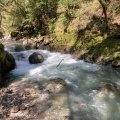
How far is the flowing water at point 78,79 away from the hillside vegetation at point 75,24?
3.18ft

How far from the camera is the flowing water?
8008 mm

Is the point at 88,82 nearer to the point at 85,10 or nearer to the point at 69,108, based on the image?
the point at 69,108

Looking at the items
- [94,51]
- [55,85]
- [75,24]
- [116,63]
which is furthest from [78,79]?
[75,24]

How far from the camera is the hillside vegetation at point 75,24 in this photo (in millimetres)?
13789

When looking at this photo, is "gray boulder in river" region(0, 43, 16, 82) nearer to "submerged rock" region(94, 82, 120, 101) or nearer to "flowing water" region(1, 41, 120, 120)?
"flowing water" region(1, 41, 120, 120)

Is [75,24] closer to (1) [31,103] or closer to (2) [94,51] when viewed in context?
(2) [94,51]

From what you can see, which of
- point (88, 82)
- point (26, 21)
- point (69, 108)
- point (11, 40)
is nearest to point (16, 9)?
point (26, 21)

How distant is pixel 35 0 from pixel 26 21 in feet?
7.42

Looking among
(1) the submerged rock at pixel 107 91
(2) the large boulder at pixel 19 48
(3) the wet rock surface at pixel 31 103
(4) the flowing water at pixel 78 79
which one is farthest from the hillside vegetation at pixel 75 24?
(3) the wet rock surface at pixel 31 103

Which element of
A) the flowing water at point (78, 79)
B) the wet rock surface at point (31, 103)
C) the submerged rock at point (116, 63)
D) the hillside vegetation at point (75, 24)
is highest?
the hillside vegetation at point (75, 24)

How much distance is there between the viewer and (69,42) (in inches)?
632

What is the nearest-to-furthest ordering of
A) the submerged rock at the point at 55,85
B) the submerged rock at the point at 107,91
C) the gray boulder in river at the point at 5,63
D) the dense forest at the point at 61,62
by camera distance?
the dense forest at the point at 61,62 < the submerged rock at the point at 107,91 < the submerged rock at the point at 55,85 < the gray boulder in river at the point at 5,63

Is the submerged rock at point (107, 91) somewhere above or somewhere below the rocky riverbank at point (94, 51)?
below

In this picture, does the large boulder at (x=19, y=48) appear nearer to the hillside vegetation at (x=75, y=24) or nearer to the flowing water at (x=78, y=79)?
the flowing water at (x=78, y=79)
